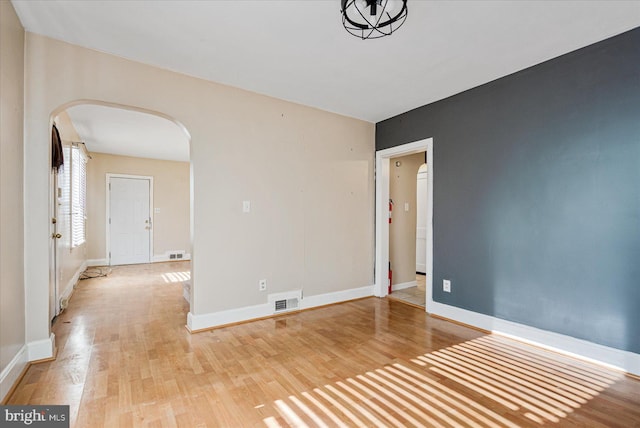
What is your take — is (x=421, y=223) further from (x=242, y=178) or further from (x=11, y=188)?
(x=11, y=188)

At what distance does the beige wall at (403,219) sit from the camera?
463 centimetres

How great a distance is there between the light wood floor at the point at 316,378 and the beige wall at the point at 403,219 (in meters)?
1.44

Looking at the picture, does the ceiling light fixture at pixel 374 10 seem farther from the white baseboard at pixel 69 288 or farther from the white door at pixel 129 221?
the white door at pixel 129 221

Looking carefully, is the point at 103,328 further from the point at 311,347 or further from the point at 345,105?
the point at 345,105

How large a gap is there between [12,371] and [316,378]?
201 cm

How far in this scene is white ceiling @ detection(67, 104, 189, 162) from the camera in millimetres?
4102

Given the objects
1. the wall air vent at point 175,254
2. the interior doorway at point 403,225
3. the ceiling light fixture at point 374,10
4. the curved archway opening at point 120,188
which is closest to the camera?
the ceiling light fixture at point 374,10

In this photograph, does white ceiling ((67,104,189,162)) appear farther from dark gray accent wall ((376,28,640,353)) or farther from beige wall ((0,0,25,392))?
dark gray accent wall ((376,28,640,353))

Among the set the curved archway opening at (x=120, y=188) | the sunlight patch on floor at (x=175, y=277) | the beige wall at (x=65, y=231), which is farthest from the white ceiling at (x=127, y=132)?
the sunlight patch on floor at (x=175, y=277)

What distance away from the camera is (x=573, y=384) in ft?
6.83

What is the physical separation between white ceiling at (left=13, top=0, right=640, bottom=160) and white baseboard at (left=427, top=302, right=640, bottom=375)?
2.41 m

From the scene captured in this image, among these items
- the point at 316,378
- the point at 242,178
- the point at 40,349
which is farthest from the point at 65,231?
the point at 316,378

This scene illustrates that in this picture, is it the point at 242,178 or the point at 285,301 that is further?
the point at 285,301

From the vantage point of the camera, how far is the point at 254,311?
3.36 metres
